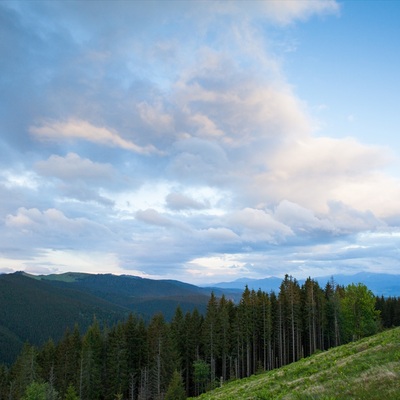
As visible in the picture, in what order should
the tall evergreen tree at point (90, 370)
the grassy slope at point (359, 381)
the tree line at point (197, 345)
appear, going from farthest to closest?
1. the tree line at point (197, 345)
2. the tall evergreen tree at point (90, 370)
3. the grassy slope at point (359, 381)

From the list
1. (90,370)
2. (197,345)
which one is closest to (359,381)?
(197,345)

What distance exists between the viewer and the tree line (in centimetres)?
6925

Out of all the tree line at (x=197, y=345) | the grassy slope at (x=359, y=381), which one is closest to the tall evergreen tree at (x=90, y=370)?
the tree line at (x=197, y=345)

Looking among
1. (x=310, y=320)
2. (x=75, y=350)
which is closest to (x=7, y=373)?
(x=75, y=350)

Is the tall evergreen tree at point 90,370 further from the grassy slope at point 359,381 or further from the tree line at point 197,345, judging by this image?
the grassy slope at point 359,381

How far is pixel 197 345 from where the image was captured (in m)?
77.2

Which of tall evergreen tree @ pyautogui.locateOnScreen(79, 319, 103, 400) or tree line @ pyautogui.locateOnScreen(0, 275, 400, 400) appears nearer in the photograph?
tall evergreen tree @ pyautogui.locateOnScreen(79, 319, 103, 400)

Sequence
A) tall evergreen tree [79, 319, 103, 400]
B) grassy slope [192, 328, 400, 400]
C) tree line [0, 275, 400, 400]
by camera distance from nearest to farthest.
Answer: grassy slope [192, 328, 400, 400], tall evergreen tree [79, 319, 103, 400], tree line [0, 275, 400, 400]

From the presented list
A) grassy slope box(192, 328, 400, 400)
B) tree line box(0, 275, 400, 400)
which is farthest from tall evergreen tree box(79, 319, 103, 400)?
grassy slope box(192, 328, 400, 400)

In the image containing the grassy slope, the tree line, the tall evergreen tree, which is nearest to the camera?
the grassy slope

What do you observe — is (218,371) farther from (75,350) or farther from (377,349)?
(377,349)

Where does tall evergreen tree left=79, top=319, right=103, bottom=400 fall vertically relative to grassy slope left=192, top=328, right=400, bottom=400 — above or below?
below

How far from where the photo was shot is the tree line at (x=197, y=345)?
2726 inches

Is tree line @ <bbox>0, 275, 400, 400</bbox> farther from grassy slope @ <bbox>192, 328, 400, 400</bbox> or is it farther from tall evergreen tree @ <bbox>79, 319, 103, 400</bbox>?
grassy slope @ <bbox>192, 328, 400, 400</bbox>
